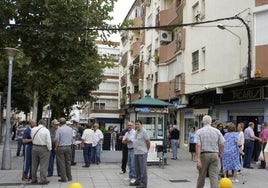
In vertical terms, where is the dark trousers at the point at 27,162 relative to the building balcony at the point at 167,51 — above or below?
below

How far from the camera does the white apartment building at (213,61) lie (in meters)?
19.6

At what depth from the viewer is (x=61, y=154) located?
1337 centimetres

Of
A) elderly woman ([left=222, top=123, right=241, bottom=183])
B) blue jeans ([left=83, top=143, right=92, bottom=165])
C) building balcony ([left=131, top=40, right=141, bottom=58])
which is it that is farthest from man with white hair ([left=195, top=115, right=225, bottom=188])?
building balcony ([left=131, top=40, right=141, bottom=58])

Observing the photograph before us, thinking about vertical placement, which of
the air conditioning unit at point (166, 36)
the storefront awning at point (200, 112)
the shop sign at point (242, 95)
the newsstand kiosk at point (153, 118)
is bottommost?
the newsstand kiosk at point (153, 118)

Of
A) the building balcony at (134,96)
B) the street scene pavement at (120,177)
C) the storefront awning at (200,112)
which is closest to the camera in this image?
the street scene pavement at (120,177)

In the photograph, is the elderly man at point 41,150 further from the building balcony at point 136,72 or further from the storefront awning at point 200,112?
the building balcony at point 136,72

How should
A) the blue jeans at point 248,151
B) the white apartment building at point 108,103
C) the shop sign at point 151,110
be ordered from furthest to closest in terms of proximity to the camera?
the white apartment building at point 108,103, the shop sign at point 151,110, the blue jeans at point 248,151

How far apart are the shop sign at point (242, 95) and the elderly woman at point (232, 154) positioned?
7.10 metres

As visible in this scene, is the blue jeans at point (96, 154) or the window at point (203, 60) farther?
the window at point (203, 60)

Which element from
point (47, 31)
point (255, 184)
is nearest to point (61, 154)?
point (47, 31)

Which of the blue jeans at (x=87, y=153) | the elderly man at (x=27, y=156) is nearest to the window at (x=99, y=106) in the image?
the blue jeans at (x=87, y=153)

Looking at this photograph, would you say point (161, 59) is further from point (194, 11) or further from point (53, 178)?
point (53, 178)

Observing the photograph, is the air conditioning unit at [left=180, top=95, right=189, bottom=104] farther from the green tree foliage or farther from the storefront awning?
the green tree foliage

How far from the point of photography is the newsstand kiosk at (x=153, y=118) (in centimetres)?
1828
